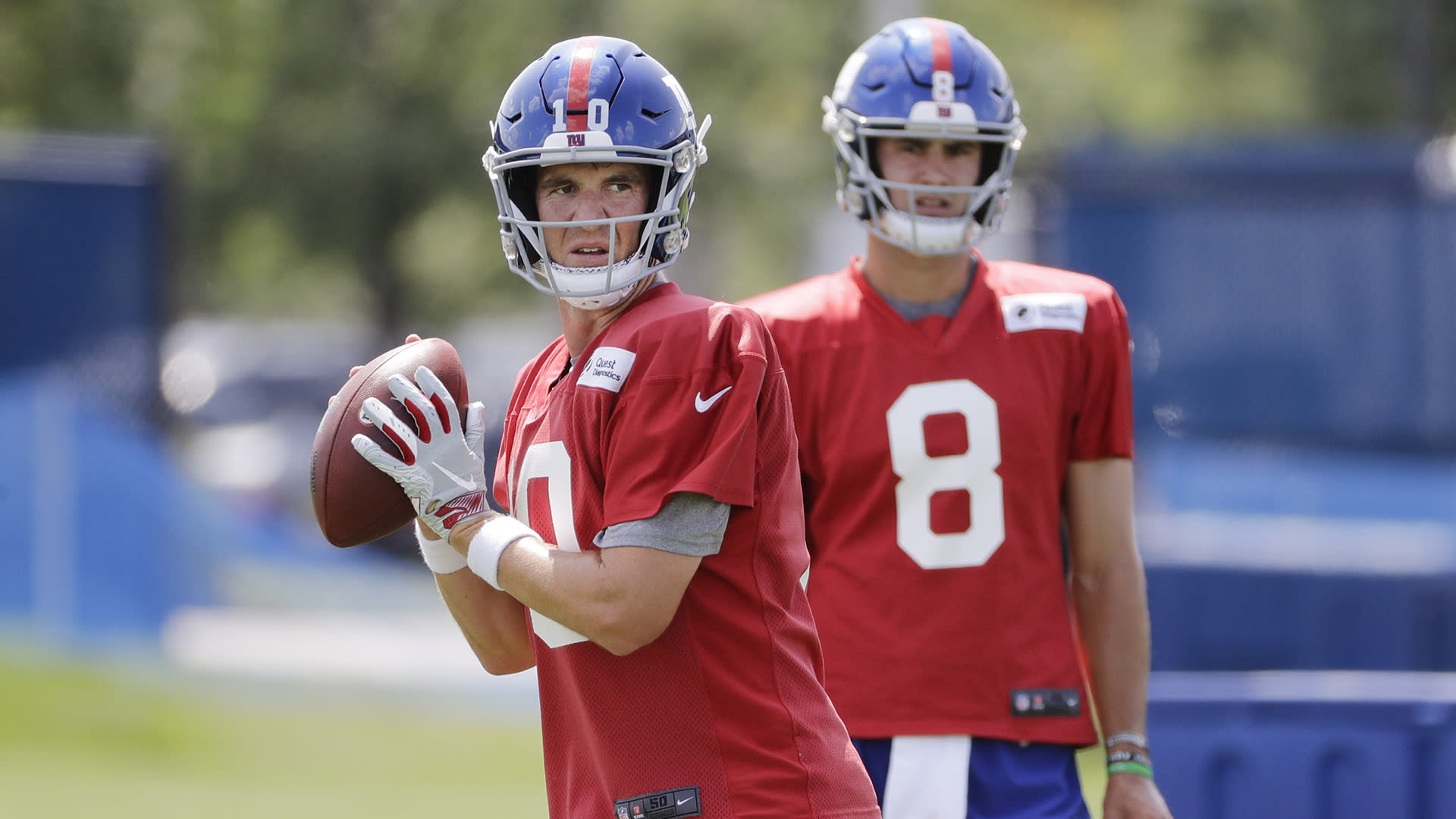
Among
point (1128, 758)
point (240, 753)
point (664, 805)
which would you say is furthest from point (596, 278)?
point (240, 753)

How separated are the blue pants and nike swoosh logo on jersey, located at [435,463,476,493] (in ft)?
3.93

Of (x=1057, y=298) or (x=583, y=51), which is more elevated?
(x=583, y=51)

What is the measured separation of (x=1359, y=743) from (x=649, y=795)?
116 inches

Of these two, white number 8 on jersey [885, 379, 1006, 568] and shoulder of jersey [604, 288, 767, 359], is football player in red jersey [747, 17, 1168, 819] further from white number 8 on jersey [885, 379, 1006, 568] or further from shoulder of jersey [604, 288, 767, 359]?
shoulder of jersey [604, 288, 767, 359]

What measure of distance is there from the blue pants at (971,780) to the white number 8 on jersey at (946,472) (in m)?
0.39

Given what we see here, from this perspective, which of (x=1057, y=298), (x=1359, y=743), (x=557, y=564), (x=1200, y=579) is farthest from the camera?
(x=1200, y=579)

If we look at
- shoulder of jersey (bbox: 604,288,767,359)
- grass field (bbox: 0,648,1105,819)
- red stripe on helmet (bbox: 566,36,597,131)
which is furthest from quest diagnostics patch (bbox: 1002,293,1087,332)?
grass field (bbox: 0,648,1105,819)

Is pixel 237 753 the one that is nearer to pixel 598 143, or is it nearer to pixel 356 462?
pixel 356 462

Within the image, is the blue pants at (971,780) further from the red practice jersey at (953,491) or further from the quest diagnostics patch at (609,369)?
the quest diagnostics patch at (609,369)

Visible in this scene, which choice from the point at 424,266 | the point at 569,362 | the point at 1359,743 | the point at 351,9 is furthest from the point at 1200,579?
the point at 424,266

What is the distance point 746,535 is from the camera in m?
2.69

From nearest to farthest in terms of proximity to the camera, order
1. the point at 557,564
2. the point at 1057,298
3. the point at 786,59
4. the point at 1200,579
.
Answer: the point at 557,564
the point at 1057,298
the point at 1200,579
the point at 786,59

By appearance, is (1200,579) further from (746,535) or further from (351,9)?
(351,9)

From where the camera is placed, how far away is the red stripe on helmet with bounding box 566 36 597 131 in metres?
2.81
